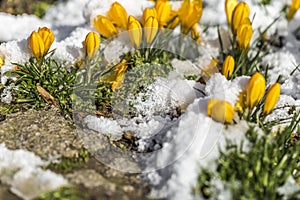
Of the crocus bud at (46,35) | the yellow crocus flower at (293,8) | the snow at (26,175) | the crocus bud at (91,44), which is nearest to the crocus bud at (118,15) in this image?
the crocus bud at (91,44)

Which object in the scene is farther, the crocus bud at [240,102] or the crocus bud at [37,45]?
the crocus bud at [37,45]

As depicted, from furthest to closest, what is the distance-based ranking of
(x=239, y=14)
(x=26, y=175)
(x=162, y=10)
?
Answer: (x=162, y=10)
(x=239, y=14)
(x=26, y=175)

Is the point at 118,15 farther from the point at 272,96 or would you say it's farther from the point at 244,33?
the point at 272,96

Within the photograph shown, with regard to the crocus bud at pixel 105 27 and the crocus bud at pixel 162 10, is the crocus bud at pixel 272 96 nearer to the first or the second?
the crocus bud at pixel 162 10

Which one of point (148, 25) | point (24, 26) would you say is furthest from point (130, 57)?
point (24, 26)

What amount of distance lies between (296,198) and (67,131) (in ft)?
4.07

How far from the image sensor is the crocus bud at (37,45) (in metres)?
2.68

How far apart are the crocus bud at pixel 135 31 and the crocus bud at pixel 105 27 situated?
20cm

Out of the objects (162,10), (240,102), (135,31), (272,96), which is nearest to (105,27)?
(135,31)

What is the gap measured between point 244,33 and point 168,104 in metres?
0.68

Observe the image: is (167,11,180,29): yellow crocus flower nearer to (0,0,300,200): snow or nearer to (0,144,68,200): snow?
(0,0,300,200): snow

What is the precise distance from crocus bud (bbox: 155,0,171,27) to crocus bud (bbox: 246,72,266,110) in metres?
0.98

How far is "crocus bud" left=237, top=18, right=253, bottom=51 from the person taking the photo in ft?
9.38

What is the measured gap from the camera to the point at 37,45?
8.83 ft
